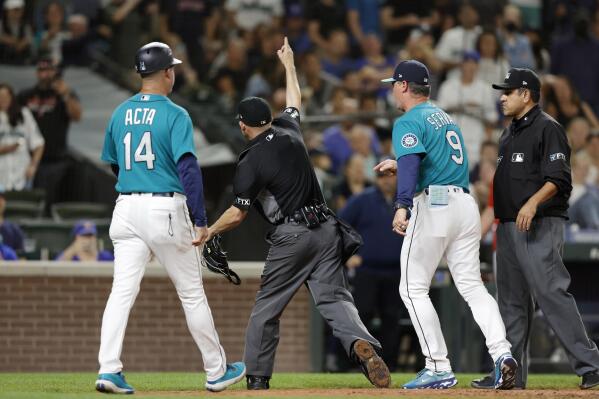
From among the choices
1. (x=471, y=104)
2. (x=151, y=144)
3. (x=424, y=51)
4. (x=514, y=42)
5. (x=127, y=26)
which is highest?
(x=127, y=26)

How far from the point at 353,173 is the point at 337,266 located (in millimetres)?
5272

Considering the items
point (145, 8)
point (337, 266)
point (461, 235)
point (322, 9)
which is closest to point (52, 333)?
point (337, 266)

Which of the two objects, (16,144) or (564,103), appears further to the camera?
(564,103)

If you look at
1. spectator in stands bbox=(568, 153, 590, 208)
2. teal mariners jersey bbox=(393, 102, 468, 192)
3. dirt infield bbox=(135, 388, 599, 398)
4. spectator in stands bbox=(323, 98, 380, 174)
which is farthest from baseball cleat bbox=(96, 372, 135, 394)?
spectator in stands bbox=(323, 98, 380, 174)

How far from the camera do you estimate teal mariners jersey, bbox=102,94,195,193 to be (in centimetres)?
767

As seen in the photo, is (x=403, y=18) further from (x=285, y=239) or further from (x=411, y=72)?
(x=285, y=239)

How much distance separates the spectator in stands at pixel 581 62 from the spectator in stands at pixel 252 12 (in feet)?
12.9

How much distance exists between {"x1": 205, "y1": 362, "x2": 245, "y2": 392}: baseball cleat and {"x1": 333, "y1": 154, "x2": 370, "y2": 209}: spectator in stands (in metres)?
5.81

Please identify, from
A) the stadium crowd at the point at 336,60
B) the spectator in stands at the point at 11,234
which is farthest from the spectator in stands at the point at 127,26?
the spectator in stands at the point at 11,234

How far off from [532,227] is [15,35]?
9670mm

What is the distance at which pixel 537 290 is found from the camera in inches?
332

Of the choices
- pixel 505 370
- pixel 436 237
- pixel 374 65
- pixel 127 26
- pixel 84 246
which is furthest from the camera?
pixel 374 65

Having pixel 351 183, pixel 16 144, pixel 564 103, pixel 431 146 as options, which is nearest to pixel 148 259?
pixel 431 146

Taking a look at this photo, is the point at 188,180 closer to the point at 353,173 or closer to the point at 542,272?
the point at 542,272
